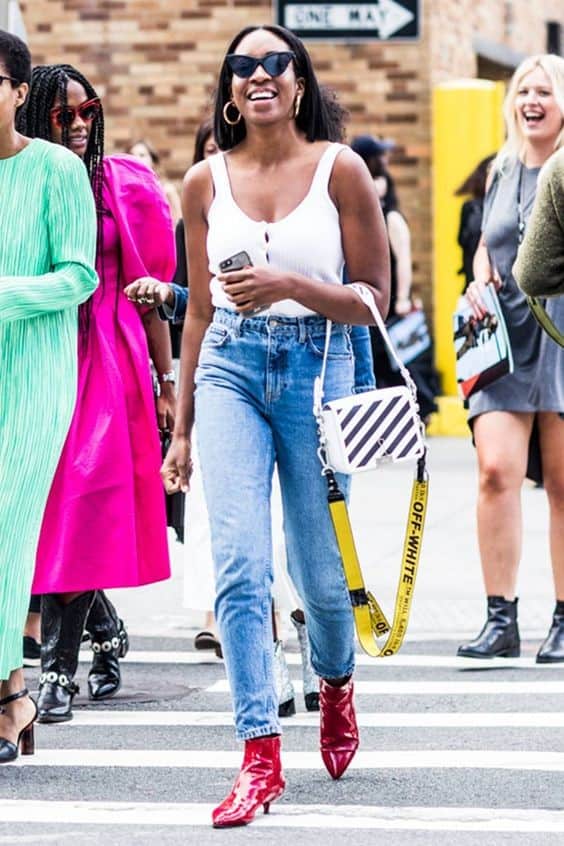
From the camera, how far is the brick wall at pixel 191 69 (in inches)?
650

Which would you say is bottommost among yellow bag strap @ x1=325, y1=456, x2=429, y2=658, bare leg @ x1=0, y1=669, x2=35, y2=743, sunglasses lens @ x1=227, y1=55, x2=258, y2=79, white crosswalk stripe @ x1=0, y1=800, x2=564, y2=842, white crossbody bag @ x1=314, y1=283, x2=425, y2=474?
white crosswalk stripe @ x1=0, y1=800, x2=564, y2=842

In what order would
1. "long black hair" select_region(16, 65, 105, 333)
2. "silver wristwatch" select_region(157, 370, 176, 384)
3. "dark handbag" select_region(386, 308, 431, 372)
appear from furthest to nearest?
1. "dark handbag" select_region(386, 308, 431, 372)
2. "silver wristwatch" select_region(157, 370, 176, 384)
3. "long black hair" select_region(16, 65, 105, 333)

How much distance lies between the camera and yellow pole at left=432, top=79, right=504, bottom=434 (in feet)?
52.6

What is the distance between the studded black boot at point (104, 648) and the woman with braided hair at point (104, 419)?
22 centimetres

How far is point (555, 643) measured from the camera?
7.56m

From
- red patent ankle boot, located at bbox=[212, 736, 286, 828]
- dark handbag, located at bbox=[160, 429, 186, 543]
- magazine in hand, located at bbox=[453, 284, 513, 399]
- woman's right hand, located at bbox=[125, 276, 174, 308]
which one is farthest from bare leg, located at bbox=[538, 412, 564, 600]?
red patent ankle boot, located at bbox=[212, 736, 286, 828]

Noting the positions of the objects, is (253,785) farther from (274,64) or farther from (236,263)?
(274,64)

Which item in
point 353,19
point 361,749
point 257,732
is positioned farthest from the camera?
point 353,19

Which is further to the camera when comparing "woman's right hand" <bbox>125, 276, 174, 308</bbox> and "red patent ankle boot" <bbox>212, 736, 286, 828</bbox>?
"woman's right hand" <bbox>125, 276, 174, 308</bbox>

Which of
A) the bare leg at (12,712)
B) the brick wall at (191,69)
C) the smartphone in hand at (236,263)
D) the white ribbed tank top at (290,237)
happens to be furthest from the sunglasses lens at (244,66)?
the brick wall at (191,69)

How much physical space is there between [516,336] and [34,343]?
2.36m

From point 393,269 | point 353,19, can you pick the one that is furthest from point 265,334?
point 393,269

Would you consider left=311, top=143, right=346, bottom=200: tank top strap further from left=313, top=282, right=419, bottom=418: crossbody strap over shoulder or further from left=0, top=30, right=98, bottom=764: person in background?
left=0, top=30, right=98, bottom=764: person in background

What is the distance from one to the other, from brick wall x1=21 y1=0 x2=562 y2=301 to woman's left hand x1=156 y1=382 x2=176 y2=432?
32.3ft
